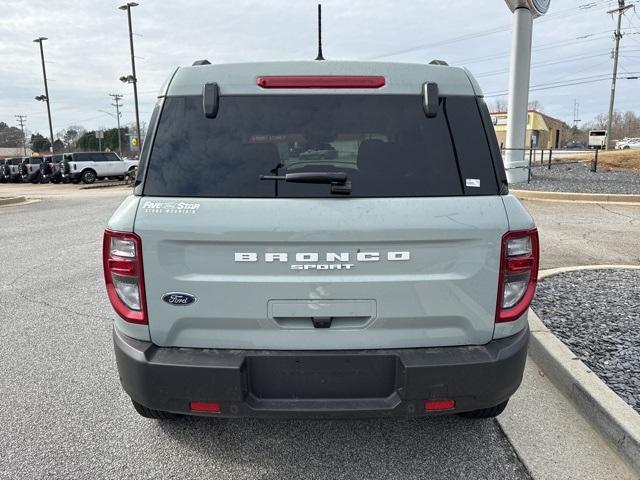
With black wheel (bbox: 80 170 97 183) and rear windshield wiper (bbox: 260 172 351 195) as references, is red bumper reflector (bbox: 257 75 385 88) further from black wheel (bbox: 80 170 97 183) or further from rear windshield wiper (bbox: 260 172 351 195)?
black wheel (bbox: 80 170 97 183)

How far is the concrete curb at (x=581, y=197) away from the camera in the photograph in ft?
40.5

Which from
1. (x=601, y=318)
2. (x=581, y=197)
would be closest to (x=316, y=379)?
(x=601, y=318)

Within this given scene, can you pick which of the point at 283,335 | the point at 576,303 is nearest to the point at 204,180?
the point at 283,335

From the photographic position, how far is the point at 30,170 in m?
32.9

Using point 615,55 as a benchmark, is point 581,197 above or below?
below

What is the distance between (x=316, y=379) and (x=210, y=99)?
141 cm

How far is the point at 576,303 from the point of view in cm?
483

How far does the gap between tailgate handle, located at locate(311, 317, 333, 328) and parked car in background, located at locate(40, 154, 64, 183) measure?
32.7 meters

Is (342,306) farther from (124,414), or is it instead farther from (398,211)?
(124,414)

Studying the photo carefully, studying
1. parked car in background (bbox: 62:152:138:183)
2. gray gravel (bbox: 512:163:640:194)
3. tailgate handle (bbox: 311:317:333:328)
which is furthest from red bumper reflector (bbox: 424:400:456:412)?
parked car in background (bbox: 62:152:138:183)

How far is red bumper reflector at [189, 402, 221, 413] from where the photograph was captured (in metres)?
2.26

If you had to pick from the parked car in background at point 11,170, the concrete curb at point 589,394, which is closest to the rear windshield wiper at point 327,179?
the concrete curb at point 589,394

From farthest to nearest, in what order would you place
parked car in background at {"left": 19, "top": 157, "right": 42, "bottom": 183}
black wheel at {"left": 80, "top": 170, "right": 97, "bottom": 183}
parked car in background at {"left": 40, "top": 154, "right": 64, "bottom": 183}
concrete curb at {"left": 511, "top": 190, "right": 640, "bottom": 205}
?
parked car in background at {"left": 19, "top": 157, "right": 42, "bottom": 183} → parked car in background at {"left": 40, "top": 154, "right": 64, "bottom": 183} → black wheel at {"left": 80, "top": 170, "right": 97, "bottom": 183} → concrete curb at {"left": 511, "top": 190, "right": 640, "bottom": 205}

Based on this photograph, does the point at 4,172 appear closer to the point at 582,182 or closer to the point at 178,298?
the point at 582,182
